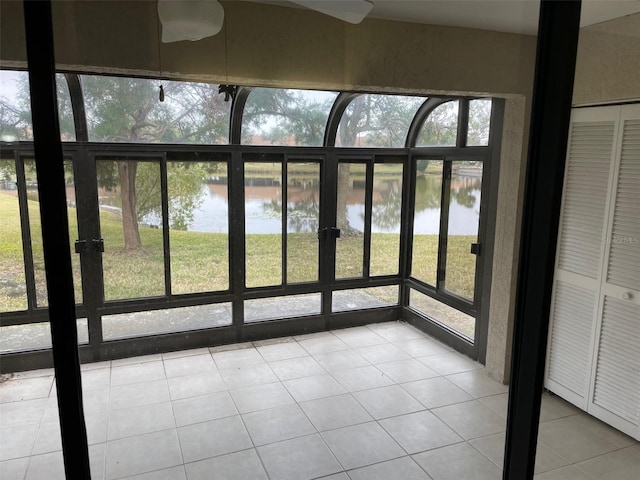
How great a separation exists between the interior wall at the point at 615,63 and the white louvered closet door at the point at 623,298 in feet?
0.37

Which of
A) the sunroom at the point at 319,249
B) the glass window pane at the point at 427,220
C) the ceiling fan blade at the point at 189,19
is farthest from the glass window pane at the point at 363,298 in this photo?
the ceiling fan blade at the point at 189,19

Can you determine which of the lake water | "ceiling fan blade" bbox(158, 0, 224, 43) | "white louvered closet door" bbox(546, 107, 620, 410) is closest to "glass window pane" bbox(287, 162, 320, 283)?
the lake water

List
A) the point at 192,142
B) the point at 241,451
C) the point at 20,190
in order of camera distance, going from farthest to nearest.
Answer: the point at 192,142
the point at 241,451
the point at 20,190

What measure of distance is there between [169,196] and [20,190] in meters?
2.16

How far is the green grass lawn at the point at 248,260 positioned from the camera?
139 inches

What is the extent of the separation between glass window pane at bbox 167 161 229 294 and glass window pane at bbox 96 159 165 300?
0.12 m

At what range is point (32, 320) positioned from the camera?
1.85m

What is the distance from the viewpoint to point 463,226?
382cm

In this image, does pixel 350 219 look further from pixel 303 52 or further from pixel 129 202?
pixel 303 52

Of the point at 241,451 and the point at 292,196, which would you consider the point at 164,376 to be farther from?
the point at 292,196

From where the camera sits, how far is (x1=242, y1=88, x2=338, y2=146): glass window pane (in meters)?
3.67

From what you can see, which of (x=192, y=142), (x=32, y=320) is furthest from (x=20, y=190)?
(x=192, y=142)

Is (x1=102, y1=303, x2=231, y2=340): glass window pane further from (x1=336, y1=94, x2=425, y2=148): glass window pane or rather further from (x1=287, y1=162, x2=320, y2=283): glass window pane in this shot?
(x1=336, y1=94, x2=425, y2=148): glass window pane

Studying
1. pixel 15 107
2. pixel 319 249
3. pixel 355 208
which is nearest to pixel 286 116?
pixel 355 208
